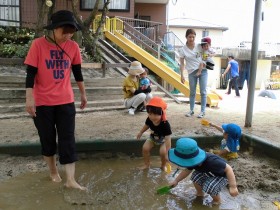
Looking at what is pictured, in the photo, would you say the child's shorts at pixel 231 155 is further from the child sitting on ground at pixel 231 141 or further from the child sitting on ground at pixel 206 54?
the child sitting on ground at pixel 206 54

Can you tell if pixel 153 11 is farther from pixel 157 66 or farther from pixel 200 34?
pixel 200 34

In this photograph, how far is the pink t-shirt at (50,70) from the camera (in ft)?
10.3

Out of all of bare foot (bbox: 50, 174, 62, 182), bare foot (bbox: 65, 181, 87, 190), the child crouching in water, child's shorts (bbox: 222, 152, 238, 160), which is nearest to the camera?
bare foot (bbox: 65, 181, 87, 190)

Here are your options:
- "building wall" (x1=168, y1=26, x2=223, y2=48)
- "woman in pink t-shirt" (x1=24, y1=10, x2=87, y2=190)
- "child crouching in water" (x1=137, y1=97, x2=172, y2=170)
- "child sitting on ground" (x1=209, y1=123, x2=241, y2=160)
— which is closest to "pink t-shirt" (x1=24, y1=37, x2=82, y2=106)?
"woman in pink t-shirt" (x1=24, y1=10, x2=87, y2=190)

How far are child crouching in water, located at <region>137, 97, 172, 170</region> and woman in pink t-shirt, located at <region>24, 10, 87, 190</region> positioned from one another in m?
0.93

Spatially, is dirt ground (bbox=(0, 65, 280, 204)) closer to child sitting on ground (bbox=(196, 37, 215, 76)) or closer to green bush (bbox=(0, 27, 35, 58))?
child sitting on ground (bbox=(196, 37, 215, 76))

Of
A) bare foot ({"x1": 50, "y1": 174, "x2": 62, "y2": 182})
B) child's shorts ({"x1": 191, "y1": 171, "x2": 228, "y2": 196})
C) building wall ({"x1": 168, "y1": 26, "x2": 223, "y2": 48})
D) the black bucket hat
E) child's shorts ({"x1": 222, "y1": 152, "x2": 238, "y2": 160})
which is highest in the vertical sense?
building wall ({"x1": 168, "y1": 26, "x2": 223, "y2": 48})

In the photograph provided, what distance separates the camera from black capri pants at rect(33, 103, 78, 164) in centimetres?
328

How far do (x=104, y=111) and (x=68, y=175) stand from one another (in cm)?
425

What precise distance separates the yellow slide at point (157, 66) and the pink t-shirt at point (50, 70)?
587cm

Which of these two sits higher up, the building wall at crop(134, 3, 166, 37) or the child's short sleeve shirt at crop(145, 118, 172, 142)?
the building wall at crop(134, 3, 166, 37)

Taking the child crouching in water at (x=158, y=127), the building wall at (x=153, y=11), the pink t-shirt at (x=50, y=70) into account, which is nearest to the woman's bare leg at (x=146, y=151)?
the child crouching in water at (x=158, y=127)

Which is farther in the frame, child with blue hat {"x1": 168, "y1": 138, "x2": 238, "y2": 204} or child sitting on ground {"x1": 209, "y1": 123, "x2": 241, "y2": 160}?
child sitting on ground {"x1": 209, "y1": 123, "x2": 241, "y2": 160}

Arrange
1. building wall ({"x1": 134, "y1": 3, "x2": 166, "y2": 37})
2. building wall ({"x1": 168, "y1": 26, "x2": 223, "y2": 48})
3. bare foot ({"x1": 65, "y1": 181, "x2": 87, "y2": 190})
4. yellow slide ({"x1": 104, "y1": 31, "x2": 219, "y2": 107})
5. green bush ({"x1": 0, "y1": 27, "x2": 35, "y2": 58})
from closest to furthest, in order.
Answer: bare foot ({"x1": 65, "y1": 181, "x2": 87, "y2": 190}) → yellow slide ({"x1": 104, "y1": 31, "x2": 219, "y2": 107}) → green bush ({"x1": 0, "y1": 27, "x2": 35, "y2": 58}) → building wall ({"x1": 134, "y1": 3, "x2": 166, "y2": 37}) → building wall ({"x1": 168, "y1": 26, "x2": 223, "y2": 48})
